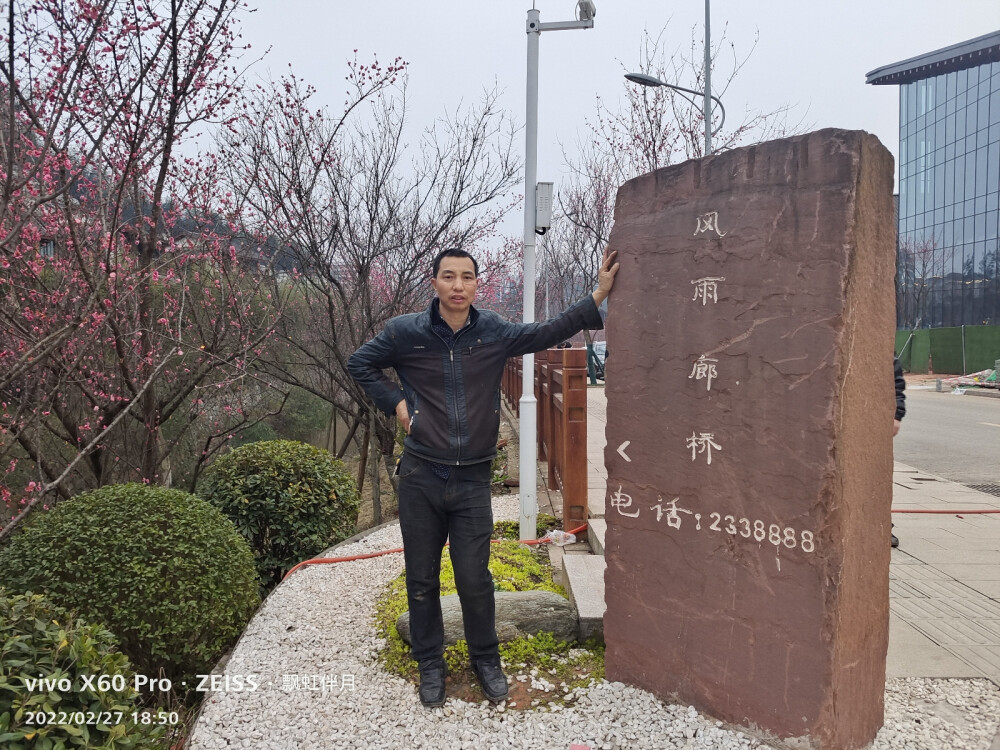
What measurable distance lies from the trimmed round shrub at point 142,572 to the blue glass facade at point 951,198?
33.0 meters

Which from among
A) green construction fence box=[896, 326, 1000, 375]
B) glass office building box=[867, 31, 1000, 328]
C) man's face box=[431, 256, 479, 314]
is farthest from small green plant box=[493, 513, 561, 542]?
glass office building box=[867, 31, 1000, 328]

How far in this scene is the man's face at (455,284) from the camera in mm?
2590

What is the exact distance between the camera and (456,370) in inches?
102

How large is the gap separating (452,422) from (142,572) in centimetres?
164

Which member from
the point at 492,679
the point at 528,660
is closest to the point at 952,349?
the point at 528,660

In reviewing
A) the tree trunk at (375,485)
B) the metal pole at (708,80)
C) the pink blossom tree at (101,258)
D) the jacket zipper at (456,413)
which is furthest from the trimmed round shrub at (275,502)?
the metal pole at (708,80)

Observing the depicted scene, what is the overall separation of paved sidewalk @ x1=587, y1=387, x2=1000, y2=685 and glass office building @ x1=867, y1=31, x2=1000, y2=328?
93.0 feet

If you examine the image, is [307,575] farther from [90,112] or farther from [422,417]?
[90,112]

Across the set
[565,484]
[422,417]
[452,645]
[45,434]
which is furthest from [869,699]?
[45,434]

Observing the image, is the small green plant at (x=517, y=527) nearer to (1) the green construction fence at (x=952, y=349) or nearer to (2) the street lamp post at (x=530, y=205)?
(2) the street lamp post at (x=530, y=205)

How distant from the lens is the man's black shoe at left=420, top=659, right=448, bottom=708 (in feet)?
8.72

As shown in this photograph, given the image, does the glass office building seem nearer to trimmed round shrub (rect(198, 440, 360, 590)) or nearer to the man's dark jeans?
trimmed round shrub (rect(198, 440, 360, 590))

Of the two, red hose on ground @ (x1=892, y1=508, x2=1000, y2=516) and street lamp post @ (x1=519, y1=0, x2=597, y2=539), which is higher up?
street lamp post @ (x1=519, y1=0, x2=597, y2=539)

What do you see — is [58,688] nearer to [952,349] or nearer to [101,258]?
[101,258]
